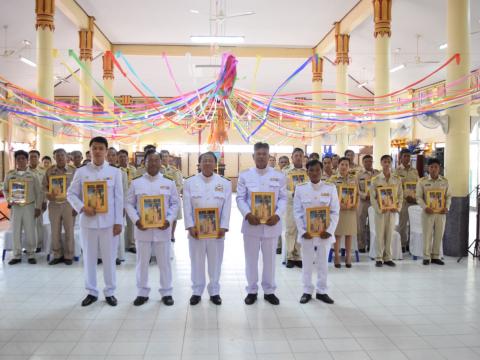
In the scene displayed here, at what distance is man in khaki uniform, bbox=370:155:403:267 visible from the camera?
614 centimetres

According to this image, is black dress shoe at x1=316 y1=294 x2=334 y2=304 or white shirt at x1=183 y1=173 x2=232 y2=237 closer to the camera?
white shirt at x1=183 y1=173 x2=232 y2=237

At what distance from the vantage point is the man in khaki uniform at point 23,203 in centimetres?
611

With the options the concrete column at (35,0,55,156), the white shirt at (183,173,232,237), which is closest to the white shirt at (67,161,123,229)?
the white shirt at (183,173,232,237)

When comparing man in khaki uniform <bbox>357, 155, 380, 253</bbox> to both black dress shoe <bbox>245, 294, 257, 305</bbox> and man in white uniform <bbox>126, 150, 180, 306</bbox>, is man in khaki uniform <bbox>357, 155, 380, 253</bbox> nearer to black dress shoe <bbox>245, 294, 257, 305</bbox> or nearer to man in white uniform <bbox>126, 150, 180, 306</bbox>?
black dress shoe <bbox>245, 294, 257, 305</bbox>

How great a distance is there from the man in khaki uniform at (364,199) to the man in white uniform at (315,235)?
2391mm

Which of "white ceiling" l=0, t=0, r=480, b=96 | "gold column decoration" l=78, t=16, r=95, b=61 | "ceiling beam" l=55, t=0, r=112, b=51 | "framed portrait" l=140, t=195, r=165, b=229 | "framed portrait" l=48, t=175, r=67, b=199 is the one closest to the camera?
"framed portrait" l=140, t=195, r=165, b=229

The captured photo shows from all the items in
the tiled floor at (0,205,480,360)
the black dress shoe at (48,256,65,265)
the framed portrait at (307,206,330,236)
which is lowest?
the tiled floor at (0,205,480,360)

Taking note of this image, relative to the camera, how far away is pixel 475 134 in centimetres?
1486

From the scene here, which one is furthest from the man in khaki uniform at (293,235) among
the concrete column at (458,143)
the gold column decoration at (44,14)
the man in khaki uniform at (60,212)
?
the gold column decoration at (44,14)

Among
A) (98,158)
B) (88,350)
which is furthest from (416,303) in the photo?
(98,158)

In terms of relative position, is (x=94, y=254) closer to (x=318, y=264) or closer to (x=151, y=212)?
(x=151, y=212)

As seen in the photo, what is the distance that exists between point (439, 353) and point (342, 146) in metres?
10.1

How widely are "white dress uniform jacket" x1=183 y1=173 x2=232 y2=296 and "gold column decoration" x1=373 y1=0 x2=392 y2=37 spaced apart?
7381 millimetres

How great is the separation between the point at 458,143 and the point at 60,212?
6.23 meters
